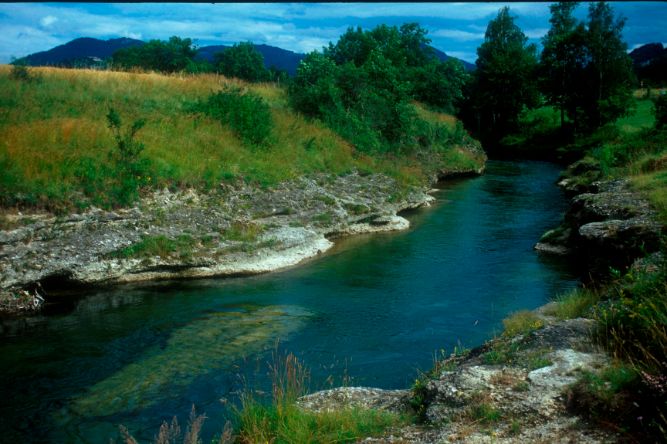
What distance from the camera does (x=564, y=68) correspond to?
61.9 meters

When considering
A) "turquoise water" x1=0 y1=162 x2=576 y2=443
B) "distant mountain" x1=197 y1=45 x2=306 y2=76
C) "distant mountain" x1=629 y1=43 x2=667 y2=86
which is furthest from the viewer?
"distant mountain" x1=197 y1=45 x2=306 y2=76

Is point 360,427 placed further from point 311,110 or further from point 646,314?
point 311,110

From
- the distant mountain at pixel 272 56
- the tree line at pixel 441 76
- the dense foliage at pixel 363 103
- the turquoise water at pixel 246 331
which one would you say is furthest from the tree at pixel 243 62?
the turquoise water at pixel 246 331

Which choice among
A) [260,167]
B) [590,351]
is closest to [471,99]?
[260,167]

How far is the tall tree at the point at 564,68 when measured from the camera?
199ft

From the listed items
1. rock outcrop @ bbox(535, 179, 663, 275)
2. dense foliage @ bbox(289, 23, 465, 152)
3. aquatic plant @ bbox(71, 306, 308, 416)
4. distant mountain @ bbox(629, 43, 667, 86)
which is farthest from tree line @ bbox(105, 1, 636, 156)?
aquatic plant @ bbox(71, 306, 308, 416)

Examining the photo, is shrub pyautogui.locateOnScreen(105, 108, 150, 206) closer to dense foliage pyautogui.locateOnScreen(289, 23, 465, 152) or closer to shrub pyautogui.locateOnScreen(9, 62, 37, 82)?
shrub pyautogui.locateOnScreen(9, 62, 37, 82)

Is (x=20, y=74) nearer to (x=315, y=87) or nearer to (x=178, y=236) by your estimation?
(x=178, y=236)

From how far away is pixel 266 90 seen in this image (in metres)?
39.0

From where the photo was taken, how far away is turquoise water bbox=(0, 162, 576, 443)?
10.3m

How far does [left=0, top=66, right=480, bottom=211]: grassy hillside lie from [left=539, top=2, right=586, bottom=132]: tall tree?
111 ft

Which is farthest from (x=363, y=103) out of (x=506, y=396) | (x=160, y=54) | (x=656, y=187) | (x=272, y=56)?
(x=272, y=56)

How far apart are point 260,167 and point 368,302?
11318 millimetres

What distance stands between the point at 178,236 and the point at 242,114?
10.5 m
